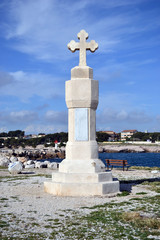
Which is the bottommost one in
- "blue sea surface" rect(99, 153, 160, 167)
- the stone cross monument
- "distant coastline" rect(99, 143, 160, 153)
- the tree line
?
"blue sea surface" rect(99, 153, 160, 167)

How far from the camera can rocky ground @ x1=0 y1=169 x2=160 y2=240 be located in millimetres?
6020

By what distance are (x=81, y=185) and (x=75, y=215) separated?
2.94 meters

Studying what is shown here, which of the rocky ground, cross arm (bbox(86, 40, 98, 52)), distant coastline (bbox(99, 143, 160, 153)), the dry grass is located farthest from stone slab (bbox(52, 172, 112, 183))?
distant coastline (bbox(99, 143, 160, 153))

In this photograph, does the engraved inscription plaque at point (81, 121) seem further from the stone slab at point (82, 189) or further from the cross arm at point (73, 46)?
the cross arm at point (73, 46)

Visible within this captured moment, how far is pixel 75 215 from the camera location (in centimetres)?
759

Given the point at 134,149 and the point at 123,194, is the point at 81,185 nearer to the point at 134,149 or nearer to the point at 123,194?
the point at 123,194

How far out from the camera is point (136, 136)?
159 meters

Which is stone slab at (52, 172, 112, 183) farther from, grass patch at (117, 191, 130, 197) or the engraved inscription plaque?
the engraved inscription plaque

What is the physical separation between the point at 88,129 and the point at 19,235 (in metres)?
6.10

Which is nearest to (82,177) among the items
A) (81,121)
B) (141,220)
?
(81,121)

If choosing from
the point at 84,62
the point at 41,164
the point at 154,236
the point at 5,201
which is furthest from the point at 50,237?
the point at 41,164

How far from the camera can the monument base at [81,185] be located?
1049 centimetres

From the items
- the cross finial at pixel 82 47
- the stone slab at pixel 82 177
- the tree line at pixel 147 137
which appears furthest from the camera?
the tree line at pixel 147 137

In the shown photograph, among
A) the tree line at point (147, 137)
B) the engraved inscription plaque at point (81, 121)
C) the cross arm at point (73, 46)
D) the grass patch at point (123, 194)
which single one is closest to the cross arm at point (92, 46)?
the cross arm at point (73, 46)
